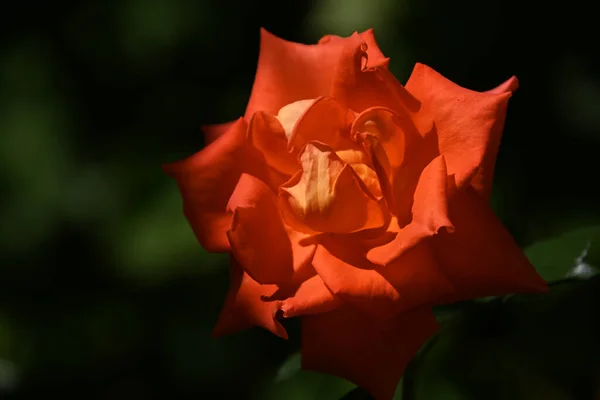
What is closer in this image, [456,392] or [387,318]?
[387,318]

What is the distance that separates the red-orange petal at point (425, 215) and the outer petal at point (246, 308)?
106 mm

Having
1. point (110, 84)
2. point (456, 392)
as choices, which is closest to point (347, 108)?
point (456, 392)

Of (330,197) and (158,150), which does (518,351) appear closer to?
(330,197)

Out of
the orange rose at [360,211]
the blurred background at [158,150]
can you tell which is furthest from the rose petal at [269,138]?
the blurred background at [158,150]

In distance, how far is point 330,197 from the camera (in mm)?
723

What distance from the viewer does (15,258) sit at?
1601 millimetres

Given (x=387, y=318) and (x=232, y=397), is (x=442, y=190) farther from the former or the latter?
(x=232, y=397)

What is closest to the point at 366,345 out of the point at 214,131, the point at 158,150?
the point at 214,131

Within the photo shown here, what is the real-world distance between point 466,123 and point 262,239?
0.71ft

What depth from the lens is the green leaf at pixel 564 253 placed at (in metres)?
0.91

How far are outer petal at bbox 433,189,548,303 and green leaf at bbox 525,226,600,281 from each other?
0.20 meters

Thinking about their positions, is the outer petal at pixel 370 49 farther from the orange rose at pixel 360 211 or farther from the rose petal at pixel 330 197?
the rose petal at pixel 330 197

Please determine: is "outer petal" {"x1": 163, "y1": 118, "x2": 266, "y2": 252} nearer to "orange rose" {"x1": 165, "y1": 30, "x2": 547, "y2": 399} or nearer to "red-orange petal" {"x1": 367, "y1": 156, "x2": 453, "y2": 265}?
"orange rose" {"x1": 165, "y1": 30, "x2": 547, "y2": 399}

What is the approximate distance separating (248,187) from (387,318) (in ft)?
0.60
